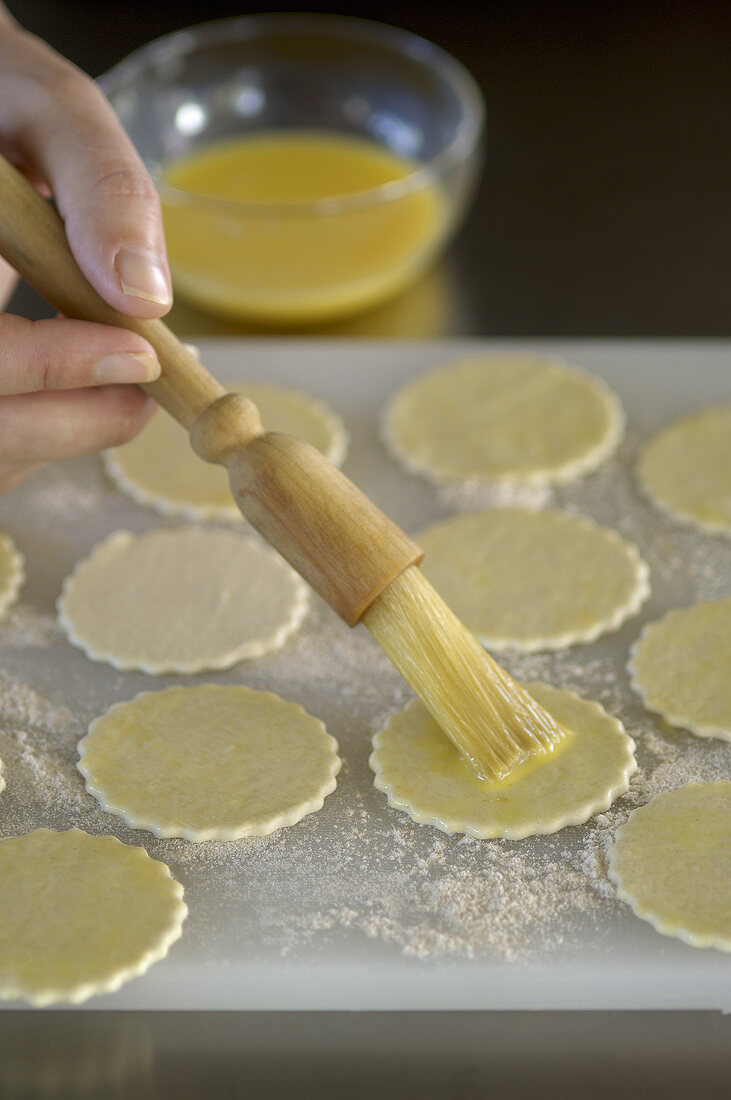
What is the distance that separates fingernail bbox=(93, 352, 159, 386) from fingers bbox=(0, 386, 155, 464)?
0.09 metres

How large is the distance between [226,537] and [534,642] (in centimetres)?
44

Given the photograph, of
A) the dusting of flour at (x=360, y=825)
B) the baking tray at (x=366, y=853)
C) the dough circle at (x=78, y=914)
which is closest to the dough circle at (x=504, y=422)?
the baking tray at (x=366, y=853)

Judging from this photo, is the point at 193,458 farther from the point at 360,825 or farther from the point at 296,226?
the point at 360,825

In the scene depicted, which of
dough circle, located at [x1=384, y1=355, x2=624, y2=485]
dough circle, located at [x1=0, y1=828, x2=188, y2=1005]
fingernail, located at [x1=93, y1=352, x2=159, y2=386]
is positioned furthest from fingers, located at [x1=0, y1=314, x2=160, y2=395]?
dough circle, located at [x1=384, y1=355, x2=624, y2=485]

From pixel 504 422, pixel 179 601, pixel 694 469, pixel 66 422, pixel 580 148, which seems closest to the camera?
pixel 66 422

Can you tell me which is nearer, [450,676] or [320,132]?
[450,676]

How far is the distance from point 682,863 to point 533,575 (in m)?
0.47

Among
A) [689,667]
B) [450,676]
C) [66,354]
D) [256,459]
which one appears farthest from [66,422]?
[689,667]

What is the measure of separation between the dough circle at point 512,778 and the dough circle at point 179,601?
0.24 meters

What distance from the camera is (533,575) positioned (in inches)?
62.6

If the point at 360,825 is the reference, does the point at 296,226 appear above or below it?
above

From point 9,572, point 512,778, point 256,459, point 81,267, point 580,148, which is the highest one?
point 81,267

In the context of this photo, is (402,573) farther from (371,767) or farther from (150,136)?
(150,136)

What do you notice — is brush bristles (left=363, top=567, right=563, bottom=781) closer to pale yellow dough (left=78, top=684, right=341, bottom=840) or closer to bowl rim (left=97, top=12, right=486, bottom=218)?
pale yellow dough (left=78, top=684, right=341, bottom=840)
